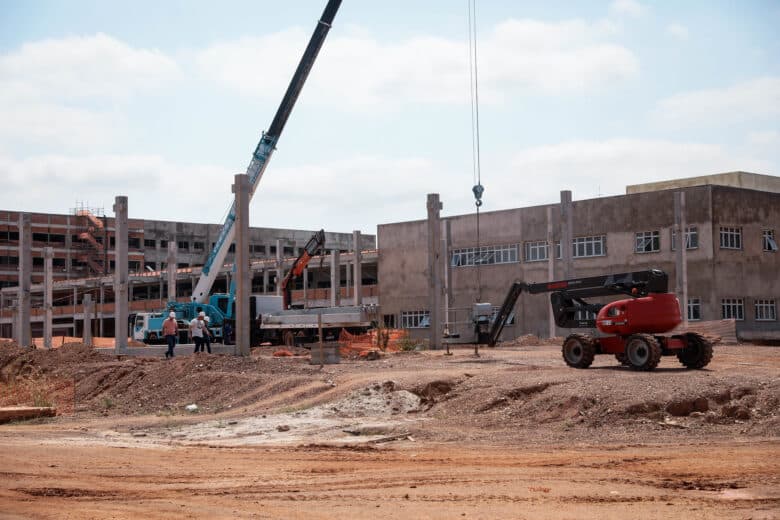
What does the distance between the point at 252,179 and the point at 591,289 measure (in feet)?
63.4

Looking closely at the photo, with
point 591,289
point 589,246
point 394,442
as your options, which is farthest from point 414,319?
point 394,442

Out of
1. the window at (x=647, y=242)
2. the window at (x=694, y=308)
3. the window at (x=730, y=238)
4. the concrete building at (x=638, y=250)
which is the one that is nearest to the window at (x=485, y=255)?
the concrete building at (x=638, y=250)

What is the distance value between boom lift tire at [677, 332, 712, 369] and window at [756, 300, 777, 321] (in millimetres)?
33494

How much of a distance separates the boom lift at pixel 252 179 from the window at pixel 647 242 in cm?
2179

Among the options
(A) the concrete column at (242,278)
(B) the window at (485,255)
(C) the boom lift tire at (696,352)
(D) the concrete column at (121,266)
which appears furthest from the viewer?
(B) the window at (485,255)

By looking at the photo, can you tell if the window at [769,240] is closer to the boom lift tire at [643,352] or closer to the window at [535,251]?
the window at [535,251]

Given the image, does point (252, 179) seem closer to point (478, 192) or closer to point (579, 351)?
point (478, 192)

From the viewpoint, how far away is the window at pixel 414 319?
2532 inches

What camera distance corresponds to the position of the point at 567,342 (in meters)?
24.4

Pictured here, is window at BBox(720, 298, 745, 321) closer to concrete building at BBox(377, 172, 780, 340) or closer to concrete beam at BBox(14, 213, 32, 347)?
concrete building at BBox(377, 172, 780, 340)

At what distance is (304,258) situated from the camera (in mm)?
47062

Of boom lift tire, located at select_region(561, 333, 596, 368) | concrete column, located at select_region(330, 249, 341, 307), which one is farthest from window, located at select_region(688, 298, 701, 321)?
boom lift tire, located at select_region(561, 333, 596, 368)

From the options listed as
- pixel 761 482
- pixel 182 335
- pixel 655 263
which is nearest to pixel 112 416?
pixel 761 482

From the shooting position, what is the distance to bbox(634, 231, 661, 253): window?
174 ft
